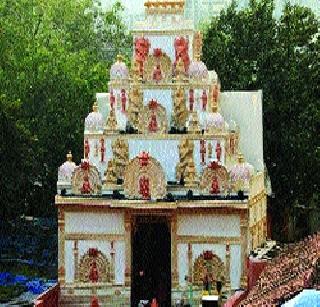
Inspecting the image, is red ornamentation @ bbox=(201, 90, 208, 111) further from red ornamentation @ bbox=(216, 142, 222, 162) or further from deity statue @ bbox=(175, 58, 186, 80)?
red ornamentation @ bbox=(216, 142, 222, 162)

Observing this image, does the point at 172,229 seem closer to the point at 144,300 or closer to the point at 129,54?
the point at 144,300

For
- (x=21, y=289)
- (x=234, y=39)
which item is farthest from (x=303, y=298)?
(x=234, y=39)

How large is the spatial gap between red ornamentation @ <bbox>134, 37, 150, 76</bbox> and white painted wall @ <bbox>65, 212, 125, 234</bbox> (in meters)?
3.50

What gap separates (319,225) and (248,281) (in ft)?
41.2

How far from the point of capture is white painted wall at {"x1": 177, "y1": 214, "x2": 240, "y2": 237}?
76.4ft

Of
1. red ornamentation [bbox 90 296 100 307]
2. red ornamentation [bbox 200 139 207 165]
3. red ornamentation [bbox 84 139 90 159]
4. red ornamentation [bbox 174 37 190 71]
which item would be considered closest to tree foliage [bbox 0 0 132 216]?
red ornamentation [bbox 84 139 90 159]

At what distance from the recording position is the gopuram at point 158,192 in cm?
2327

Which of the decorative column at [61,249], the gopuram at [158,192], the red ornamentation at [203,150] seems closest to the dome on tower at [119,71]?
the gopuram at [158,192]

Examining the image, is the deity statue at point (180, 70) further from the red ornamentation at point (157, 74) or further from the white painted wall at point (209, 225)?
the white painted wall at point (209, 225)

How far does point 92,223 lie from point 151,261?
1.56 meters

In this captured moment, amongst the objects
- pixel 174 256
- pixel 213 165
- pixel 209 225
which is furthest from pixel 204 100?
pixel 174 256

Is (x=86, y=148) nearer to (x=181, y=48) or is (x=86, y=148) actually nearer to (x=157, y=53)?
(x=157, y=53)

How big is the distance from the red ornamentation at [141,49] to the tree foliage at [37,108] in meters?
6.42

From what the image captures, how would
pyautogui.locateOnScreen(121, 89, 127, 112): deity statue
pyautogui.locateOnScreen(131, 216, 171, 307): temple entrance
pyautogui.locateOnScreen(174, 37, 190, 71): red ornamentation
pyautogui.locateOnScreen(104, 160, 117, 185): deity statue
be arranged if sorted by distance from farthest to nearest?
pyautogui.locateOnScreen(121, 89, 127, 112): deity statue < pyautogui.locateOnScreen(174, 37, 190, 71): red ornamentation < pyautogui.locateOnScreen(131, 216, 171, 307): temple entrance < pyautogui.locateOnScreen(104, 160, 117, 185): deity statue
